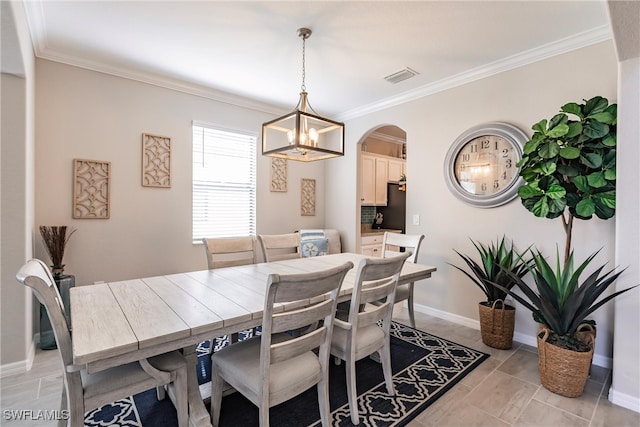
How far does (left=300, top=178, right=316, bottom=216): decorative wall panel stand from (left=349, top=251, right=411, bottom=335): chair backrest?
288cm

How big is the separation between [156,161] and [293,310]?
9.02ft

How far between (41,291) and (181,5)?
6.77ft

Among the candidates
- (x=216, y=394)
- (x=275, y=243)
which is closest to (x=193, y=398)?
(x=216, y=394)

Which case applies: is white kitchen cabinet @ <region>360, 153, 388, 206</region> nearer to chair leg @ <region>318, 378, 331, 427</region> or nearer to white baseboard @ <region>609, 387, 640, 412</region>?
white baseboard @ <region>609, 387, 640, 412</region>

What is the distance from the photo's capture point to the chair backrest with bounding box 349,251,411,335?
68.0 inches

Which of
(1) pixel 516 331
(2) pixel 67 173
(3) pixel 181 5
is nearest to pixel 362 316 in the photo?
(1) pixel 516 331

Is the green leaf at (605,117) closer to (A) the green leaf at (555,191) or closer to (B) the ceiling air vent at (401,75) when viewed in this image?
(A) the green leaf at (555,191)

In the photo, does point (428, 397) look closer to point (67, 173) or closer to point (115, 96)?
point (67, 173)

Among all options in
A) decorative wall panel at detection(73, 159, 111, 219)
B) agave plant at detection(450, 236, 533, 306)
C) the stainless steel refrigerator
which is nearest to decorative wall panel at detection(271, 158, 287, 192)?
decorative wall panel at detection(73, 159, 111, 219)

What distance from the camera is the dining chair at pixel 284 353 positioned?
4.48 feet

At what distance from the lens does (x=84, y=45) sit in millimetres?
2729

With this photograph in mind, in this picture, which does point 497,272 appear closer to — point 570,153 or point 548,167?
point 548,167

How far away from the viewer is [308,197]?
191 inches

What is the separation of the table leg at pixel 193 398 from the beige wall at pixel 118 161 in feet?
6.81
